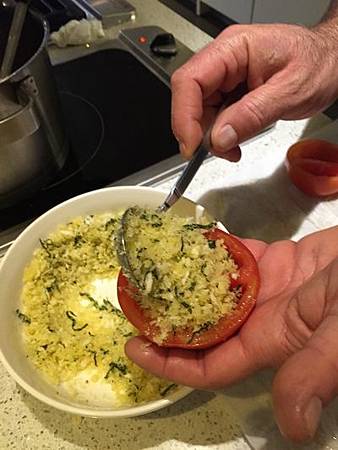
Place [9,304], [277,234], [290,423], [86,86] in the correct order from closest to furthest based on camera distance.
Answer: [290,423], [9,304], [277,234], [86,86]

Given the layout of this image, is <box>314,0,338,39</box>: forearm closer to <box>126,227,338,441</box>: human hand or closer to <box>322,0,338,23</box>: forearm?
<box>322,0,338,23</box>: forearm

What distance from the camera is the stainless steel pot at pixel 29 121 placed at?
638 mm

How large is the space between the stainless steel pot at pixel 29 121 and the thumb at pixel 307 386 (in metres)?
0.46

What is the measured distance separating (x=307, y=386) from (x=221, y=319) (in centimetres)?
18

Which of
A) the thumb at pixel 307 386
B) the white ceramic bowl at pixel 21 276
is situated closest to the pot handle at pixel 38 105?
the white ceramic bowl at pixel 21 276

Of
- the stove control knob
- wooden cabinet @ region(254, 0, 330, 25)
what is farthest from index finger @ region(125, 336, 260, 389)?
wooden cabinet @ region(254, 0, 330, 25)

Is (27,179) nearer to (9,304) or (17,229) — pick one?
(17,229)

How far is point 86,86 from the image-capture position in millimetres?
1000

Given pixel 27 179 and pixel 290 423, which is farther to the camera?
pixel 27 179

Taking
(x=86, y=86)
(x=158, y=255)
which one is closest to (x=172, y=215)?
(x=158, y=255)

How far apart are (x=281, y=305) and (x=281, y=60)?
36 centimetres

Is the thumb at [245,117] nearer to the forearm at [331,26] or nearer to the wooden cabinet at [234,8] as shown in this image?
the forearm at [331,26]

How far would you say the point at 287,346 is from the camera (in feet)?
1.59

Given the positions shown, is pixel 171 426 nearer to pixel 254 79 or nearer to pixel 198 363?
pixel 198 363
